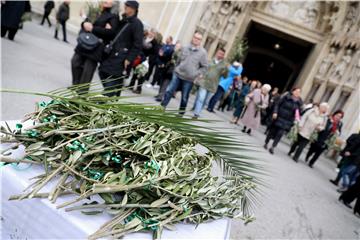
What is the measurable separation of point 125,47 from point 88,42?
0.61 meters

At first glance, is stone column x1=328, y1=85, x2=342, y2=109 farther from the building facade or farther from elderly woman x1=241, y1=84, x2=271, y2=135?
elderly woman x1=241, y1=84, x2=271, y2=135

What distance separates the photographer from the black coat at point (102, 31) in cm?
516

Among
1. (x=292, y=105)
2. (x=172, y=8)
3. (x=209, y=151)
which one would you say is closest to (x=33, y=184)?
(x=209, y=151)

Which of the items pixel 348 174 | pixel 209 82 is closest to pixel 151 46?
pixel 209 82

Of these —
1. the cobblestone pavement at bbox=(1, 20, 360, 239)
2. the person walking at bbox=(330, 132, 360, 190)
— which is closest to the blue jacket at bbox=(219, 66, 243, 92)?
the cobblestone pavement at bbox=(1, 20, 360, 239)

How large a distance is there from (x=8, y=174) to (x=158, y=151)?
64 centimetres

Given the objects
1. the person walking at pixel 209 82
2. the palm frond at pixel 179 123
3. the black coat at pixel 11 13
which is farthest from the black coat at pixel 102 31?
the black coat at pixel 11 13

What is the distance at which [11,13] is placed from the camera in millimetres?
8555

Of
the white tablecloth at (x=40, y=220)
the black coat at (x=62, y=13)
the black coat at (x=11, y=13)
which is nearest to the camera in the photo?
the white tablecloth at (x=40, y=220)

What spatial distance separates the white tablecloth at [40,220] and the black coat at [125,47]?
3.57m

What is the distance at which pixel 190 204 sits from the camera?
5.07 ft

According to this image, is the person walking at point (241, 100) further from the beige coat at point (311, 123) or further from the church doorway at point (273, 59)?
the church doorway at point (273, 59)

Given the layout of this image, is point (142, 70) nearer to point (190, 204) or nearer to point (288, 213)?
point (288, 213)

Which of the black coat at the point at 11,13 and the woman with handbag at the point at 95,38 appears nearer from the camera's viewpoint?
the woman with handbag at the point at 95,38
